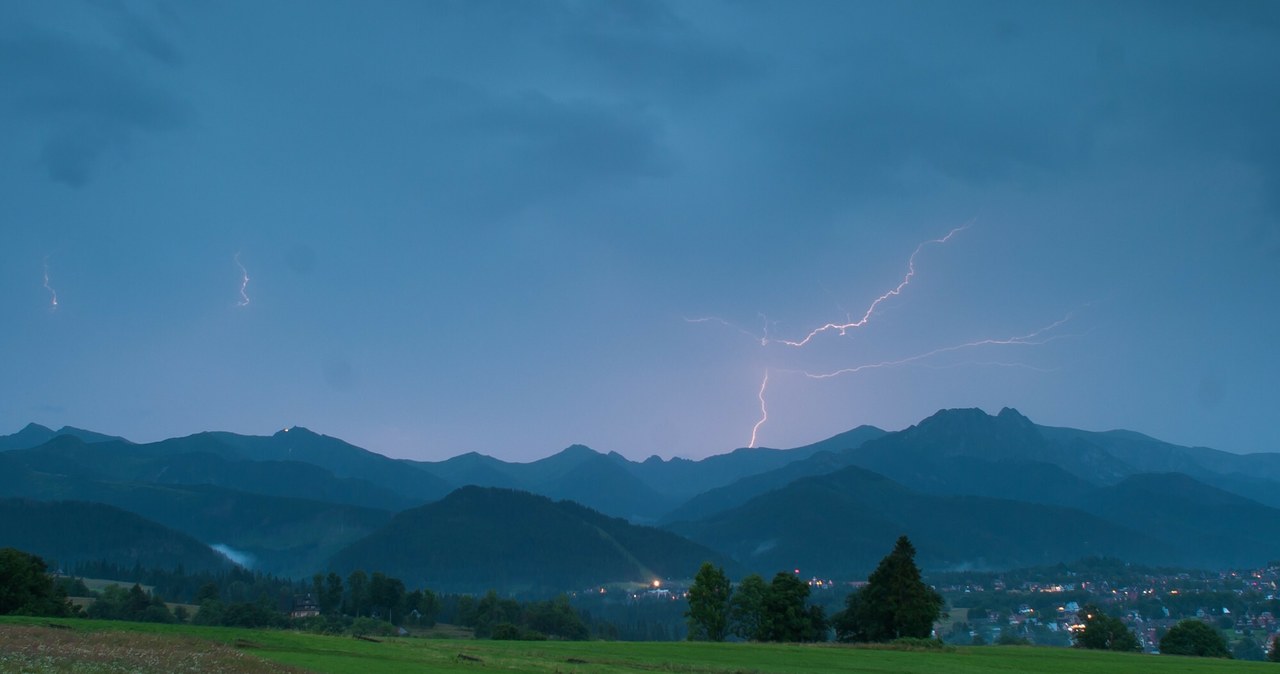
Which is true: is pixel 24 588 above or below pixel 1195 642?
above

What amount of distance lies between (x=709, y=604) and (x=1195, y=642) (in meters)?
67.8

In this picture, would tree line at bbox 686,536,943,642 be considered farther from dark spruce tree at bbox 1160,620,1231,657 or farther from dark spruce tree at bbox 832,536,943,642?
dark spruce tree at bbox 1160,620,1231,657

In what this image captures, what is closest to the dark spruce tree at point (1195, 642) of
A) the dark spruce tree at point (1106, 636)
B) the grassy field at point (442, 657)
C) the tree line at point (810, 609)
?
the dark spruce tree at point (1106, 636)

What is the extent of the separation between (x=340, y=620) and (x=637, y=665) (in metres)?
127

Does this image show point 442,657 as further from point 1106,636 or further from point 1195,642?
point 1195,642

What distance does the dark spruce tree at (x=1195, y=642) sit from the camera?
118 meters

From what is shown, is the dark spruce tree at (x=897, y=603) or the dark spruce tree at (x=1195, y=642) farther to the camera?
the dark spruce tree at (x=1195, y=642)

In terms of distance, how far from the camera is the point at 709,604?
126562 mm

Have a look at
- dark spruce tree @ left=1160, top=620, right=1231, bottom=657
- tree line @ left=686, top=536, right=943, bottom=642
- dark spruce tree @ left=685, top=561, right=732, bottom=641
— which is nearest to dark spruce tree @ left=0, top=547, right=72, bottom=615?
dark spruce tree @ left=685, top=561, right=732, bottom=641

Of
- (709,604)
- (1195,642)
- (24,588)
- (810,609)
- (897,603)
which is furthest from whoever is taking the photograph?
(810,609)

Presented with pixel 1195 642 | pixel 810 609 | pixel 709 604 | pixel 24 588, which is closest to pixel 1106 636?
pixel 1195 642

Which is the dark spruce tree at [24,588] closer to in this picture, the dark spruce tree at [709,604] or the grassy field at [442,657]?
the grassy field at [442,657]

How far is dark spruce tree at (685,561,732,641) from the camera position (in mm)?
126312

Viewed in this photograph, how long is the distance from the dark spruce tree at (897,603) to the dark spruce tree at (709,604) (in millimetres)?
19460
